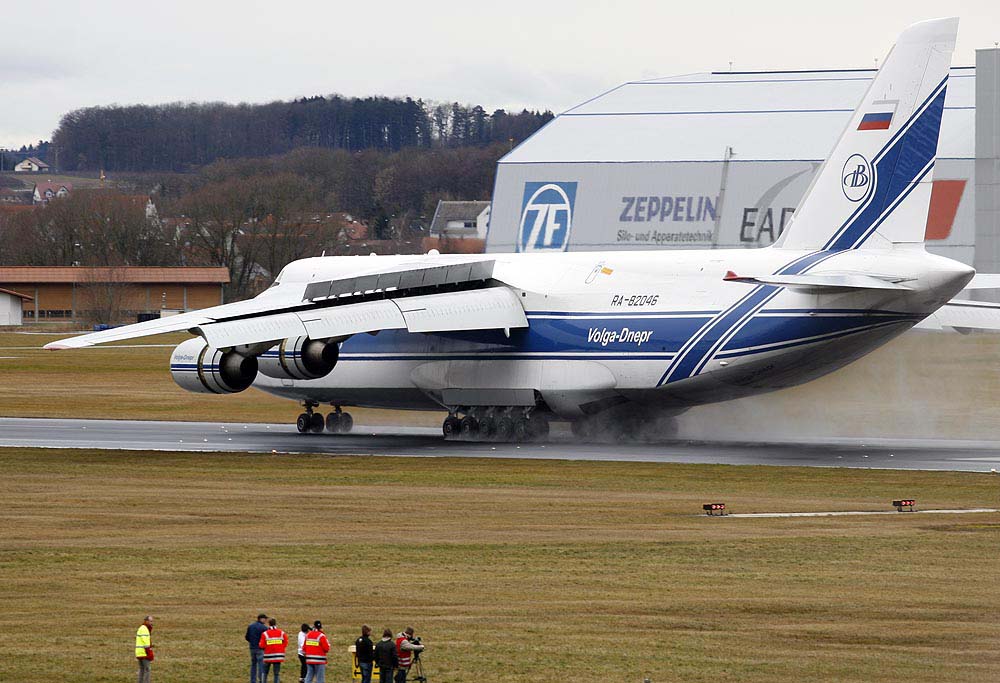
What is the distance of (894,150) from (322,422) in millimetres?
16046

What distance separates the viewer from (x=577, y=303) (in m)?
34.1

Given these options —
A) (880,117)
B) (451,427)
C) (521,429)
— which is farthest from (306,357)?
(880,117)

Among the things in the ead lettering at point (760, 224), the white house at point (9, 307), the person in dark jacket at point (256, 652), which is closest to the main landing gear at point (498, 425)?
the person in dark jacket at point (256, 652)

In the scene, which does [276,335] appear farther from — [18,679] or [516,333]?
[18,679]

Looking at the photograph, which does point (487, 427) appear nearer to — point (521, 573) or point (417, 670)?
point (521, 573)

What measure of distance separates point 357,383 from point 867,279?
527 inches

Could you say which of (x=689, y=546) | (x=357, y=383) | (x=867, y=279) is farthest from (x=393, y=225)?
(x=689, y=546)

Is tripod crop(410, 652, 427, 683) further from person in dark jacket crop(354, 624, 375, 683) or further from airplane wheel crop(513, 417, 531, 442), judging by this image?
airplane wheel crop(513, 417, 531, 442)

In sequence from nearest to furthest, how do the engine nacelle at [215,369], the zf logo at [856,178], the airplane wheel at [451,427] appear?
the zf logo at [856,178]
the engine nacelle at [215,369]
the airplane wheel at [451,427]

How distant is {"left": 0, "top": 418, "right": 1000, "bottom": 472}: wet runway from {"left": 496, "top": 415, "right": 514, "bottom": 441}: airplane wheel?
26.2 inches

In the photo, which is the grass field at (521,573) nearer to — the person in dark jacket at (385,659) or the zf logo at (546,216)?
the person in dark jacket at (385,659)

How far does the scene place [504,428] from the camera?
116 ft

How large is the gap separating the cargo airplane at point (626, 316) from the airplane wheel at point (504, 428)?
2.2 inches

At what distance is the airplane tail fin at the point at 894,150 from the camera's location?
30.1 meters
